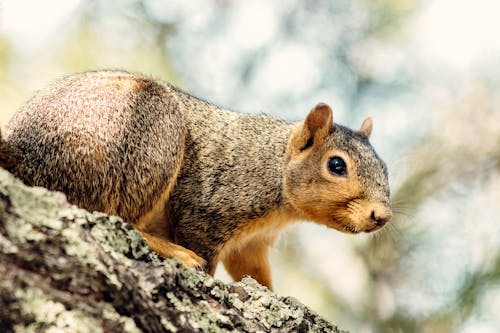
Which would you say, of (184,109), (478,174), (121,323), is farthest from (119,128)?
(478,174)

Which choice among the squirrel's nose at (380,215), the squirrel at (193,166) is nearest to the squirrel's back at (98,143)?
the squirrel at (193,166)

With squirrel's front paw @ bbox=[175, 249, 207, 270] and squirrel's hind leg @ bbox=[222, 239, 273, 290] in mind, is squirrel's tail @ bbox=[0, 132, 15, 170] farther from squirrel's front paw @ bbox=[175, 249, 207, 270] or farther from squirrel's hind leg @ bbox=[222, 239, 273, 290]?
squirrel's hind leg @ bbox=[222, 239, 273, 290]

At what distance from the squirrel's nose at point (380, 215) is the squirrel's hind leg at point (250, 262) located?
0.85 m

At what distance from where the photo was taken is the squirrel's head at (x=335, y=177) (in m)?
3.54

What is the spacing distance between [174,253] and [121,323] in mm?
1283

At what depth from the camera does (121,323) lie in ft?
5.50

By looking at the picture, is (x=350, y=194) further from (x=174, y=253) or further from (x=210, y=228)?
(x=174, y=253)

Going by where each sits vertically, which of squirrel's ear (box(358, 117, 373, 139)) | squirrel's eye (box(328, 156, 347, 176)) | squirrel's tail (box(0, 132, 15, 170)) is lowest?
squirrel's tail (box(0, 132, 15, 170))

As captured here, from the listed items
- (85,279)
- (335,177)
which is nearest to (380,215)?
(335,177)

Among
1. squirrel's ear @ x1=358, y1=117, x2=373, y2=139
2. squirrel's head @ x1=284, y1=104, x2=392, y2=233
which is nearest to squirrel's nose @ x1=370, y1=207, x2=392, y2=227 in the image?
squirrel's head @ x1=284, y1=104, x2=392, y2=233

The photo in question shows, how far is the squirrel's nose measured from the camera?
3.41 m

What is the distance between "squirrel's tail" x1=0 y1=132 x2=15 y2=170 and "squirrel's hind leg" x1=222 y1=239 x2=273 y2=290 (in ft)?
5.54

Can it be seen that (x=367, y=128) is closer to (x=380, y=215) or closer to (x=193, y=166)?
(x=380, y=215)

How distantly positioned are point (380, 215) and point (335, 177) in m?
0.42
